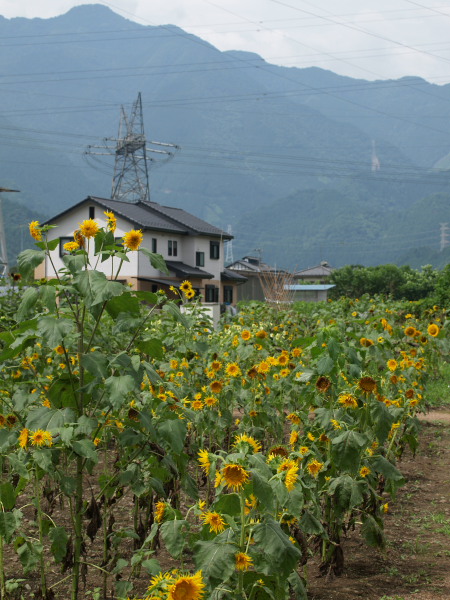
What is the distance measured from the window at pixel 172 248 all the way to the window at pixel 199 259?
1160 millimetres

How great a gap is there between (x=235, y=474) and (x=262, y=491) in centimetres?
10

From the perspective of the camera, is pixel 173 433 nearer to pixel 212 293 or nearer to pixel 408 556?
pixel 408 556

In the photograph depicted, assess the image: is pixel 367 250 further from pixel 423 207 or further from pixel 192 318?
pixel 192 318

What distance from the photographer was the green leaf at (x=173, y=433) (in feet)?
9.52

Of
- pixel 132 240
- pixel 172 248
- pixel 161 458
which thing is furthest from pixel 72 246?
pixel 172 248

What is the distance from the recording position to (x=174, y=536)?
2.48 meters

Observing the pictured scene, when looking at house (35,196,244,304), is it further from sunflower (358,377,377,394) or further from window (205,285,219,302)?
sunflower (358,377,377,394)

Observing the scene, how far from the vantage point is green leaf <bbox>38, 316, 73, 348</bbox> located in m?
2.53

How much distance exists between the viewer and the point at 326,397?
4.28 meters

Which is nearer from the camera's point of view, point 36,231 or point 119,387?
point 119,387

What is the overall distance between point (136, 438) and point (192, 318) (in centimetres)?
Answer: 321

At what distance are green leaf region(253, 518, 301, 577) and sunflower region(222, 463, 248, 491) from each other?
19 centimetres

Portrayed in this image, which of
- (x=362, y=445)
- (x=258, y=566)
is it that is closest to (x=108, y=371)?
(x=258, y=566)

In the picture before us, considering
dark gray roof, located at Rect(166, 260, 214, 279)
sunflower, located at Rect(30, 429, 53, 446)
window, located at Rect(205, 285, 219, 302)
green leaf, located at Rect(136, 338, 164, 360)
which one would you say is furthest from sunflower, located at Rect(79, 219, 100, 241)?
window, located at Rect(205, 285, 219, 302)
